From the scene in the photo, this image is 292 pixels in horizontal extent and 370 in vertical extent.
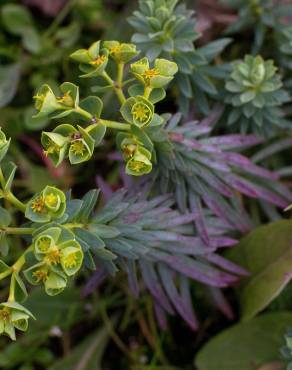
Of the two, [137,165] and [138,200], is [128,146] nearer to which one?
[137,165]

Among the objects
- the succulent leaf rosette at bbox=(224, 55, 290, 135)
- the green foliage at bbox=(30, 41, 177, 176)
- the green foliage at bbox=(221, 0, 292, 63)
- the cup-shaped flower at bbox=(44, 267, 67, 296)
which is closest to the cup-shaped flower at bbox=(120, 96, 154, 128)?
the green foliage at bbox=(30, 41, 177, 176)

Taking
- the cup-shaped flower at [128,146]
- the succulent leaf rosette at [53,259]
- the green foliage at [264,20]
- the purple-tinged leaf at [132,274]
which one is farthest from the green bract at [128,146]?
the green foliage at [264,20]

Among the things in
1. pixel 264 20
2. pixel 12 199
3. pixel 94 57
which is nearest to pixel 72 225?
pixel 12 199

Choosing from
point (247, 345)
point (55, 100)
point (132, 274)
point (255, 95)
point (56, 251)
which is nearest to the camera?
point (56, 251)

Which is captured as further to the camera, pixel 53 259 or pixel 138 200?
pixel 138 200

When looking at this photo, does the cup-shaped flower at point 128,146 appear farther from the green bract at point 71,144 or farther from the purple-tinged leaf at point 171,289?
the purple-tinged leaf at point 171,289
